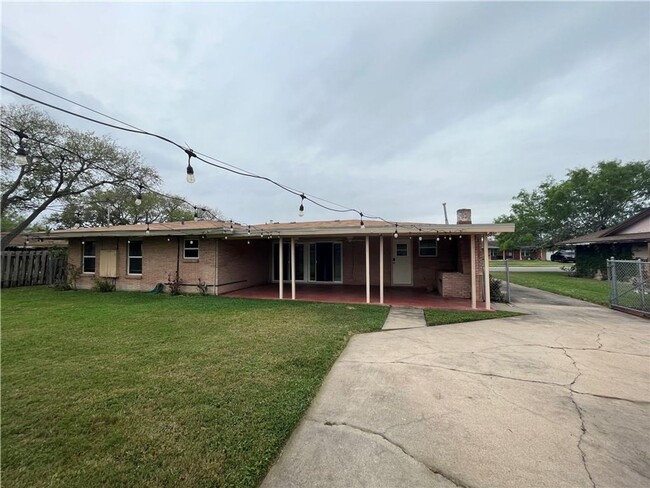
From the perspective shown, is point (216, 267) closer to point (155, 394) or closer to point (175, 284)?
point (175, 284)

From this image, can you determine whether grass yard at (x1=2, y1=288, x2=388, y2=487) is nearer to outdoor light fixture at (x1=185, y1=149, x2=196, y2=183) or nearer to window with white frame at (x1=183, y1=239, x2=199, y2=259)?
outdoor light fixture at (x1=185, y1=149, x2=196, y2=183)

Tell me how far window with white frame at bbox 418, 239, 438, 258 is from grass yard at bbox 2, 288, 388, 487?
6.19 meters

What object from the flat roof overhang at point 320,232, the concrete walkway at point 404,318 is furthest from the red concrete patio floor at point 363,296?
the flat roof overhang at point 320,232

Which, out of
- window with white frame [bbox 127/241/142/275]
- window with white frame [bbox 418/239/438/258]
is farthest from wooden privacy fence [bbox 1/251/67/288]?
window with white frame [bbox 418/239/438/258]

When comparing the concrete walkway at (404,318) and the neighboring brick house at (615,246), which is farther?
the neighboring brick house at (615,246)

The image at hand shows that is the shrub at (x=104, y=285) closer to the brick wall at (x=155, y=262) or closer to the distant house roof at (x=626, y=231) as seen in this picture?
the brick wall at (x=155, y=262)

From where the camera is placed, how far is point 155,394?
122 inches

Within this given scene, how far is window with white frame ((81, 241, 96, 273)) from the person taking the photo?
39.8ft

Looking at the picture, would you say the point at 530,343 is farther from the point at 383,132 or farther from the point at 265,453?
the point at 383,132

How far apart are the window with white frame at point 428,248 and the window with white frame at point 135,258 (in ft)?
38.1

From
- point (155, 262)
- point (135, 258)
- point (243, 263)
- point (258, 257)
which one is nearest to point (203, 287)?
point (243, 263)

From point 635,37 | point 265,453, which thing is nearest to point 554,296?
point 635,37

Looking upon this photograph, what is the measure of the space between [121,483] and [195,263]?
31.7ft

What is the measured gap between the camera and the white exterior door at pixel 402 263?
11984 millimetres
